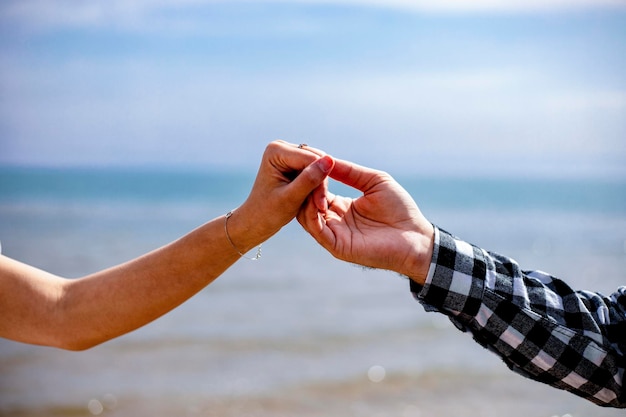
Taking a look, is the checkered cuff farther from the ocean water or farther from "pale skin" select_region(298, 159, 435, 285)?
the ocean water

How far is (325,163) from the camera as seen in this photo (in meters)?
2.18

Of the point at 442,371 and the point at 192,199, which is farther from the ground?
the point at 442,371

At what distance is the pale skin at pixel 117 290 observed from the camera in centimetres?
239

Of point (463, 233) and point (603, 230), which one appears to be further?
point (603, 230)

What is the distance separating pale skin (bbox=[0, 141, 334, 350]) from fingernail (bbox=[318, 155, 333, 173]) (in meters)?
0.27

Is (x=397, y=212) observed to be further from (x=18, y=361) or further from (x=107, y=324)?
(x=18, y=361)

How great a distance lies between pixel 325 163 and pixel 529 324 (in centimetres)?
82

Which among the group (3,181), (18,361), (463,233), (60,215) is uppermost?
(18,361)

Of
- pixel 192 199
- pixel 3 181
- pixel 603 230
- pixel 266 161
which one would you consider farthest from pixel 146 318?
pixel 3 181

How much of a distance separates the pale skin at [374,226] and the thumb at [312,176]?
0.06m

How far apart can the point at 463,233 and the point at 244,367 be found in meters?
17.0

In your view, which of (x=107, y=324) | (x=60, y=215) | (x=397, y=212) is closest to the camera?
(x=397, y=212)

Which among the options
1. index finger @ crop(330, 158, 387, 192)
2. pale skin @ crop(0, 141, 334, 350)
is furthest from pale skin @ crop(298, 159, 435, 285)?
pale skin @ crop(0, 141, 334, 350)

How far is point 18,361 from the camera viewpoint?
7.69 m
